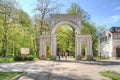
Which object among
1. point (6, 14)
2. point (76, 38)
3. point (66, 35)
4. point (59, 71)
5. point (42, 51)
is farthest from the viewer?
point (66, 35)

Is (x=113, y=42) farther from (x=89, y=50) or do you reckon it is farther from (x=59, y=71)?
(x=59, y=71)

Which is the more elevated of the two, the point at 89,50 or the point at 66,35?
the point at 66,35

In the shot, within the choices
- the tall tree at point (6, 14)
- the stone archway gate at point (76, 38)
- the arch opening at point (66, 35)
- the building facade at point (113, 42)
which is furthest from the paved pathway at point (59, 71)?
the building facade at point (113, 42)

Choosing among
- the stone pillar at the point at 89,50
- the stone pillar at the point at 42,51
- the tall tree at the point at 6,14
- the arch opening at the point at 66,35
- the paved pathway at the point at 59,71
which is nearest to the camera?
the paved pathway at the point at 59,71

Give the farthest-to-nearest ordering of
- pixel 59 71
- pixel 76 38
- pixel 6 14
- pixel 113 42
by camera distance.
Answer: pixel 113 42, pixel 6 14, pixel 76 38, pixel 59 71

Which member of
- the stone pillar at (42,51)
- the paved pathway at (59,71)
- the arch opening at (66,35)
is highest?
the arch opening at (66,35)

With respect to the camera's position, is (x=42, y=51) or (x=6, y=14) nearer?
(x=42, y=51)

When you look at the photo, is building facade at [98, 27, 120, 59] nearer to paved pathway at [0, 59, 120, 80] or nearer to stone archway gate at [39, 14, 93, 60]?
stone archway gate at [39, 14, 93, 60]

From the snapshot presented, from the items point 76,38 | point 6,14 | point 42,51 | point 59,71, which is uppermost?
point 6,14

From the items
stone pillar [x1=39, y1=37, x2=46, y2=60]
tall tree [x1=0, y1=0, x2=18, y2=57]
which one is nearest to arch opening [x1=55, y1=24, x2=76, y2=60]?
tall tree [x1=0, y1=0, x2=18, y2=57]

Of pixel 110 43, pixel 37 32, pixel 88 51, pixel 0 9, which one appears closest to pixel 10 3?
pixel 0 9

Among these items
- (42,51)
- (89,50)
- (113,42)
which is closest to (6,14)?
(42,51)

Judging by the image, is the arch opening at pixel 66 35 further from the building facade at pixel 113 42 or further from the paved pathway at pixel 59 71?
the paved pathway at pixel 59 71

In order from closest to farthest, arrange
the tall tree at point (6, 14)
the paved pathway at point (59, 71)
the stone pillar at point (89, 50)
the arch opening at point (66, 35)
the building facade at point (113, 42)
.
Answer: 1. the paved pathway at point (59, 71)
2. the stone pillar at point (89, 50)
3. the tall tree at point (6, 14)
4. the arch opening at point (66, 35)
5. the building facade at point (113, 42)
